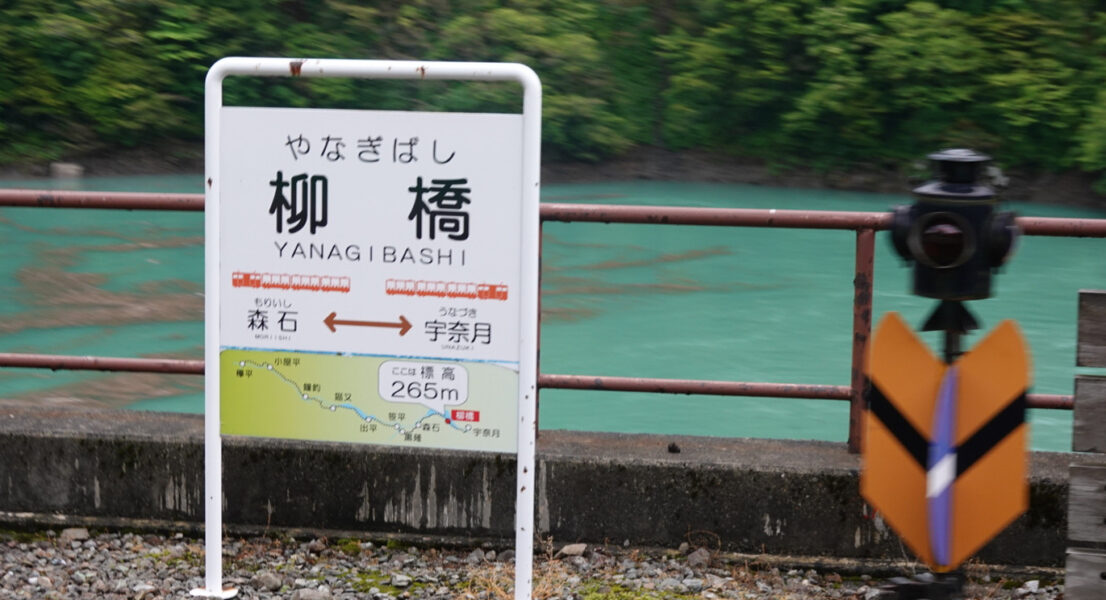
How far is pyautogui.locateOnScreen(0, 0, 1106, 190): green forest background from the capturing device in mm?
→ 30203

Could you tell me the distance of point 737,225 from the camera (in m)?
4.55

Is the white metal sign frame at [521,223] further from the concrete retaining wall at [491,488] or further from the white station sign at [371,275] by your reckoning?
the concrete retaining wall at [491,488]

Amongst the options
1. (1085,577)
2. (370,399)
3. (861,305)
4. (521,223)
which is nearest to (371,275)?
(370,399)

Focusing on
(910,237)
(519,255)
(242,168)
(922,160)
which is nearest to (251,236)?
(242,168)

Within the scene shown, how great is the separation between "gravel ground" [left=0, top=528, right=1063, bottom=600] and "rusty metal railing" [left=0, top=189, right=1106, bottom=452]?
542 mm

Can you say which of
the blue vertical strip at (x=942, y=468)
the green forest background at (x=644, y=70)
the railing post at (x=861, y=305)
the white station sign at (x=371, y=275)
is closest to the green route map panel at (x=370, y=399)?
the white station sign at (x=371, y=275)

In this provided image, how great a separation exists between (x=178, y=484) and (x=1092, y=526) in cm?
298

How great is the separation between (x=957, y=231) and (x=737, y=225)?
158cm

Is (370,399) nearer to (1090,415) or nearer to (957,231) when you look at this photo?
(957,231)

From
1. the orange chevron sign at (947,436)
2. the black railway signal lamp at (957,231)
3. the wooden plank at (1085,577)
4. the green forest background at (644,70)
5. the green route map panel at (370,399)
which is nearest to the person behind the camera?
the black railway signal lamp at (957,231)

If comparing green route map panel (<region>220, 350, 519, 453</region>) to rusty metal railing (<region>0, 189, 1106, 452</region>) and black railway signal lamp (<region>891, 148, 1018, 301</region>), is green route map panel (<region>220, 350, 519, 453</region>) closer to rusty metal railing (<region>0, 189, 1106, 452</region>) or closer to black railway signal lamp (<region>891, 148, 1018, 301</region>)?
rusty metal railing (<region>0, 189, 1106, 452</region>)

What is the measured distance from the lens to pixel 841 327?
15461 mm

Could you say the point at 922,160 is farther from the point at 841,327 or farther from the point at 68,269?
the point at 68,269

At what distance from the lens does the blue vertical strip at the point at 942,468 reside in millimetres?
3221
